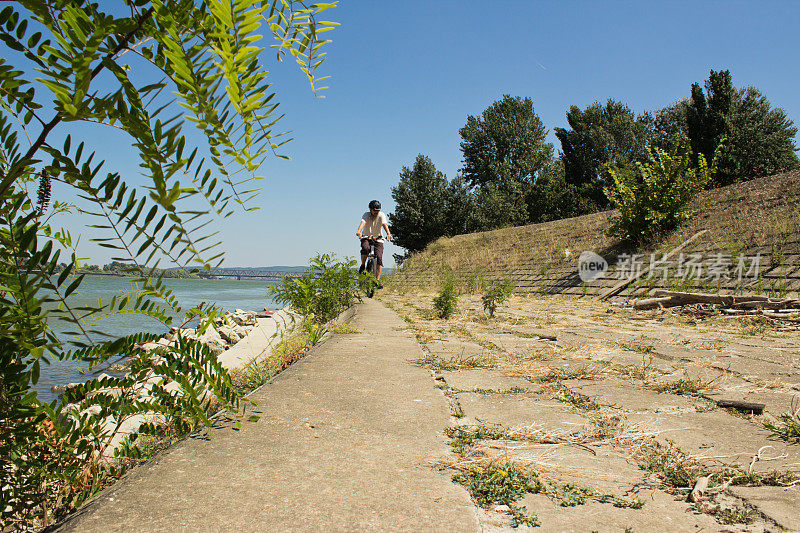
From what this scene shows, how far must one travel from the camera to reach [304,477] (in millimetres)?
1270

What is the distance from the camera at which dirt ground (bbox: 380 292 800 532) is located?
1.16m

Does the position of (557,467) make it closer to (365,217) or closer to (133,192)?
(133,192)

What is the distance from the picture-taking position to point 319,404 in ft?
6.40

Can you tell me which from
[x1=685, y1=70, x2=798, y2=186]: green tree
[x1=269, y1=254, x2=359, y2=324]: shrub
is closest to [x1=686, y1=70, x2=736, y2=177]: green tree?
[x1=685, y1=70, x2=798, y2=186]: green tree

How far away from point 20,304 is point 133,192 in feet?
1.01

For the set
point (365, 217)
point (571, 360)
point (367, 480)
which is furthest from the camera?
point (365, 217)

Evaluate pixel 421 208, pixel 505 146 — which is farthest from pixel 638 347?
pixel 505 146

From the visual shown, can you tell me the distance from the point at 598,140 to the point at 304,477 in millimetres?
51984

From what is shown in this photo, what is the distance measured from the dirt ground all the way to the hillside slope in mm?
3140

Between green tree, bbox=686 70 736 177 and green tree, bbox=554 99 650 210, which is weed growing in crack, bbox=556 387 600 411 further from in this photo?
green tree, bbox=554 99 650 210

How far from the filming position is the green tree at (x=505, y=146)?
48.5 metres

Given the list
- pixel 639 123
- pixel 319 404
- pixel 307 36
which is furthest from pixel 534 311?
pixel 639 123

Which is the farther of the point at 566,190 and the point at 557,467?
the point at 566,190

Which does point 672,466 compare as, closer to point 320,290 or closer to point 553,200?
point 320,290
